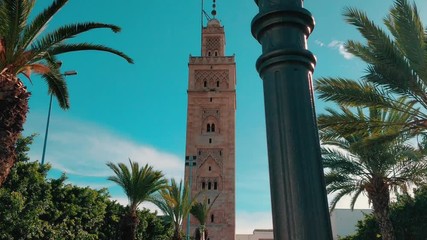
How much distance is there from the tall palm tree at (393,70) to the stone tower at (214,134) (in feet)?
90.4

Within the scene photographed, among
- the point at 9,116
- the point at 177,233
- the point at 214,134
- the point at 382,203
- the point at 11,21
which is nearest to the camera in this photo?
the point at 9,116

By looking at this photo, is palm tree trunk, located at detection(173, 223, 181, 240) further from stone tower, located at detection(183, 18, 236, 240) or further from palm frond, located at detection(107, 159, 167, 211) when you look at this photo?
stone tower, located at detection(183, 18, 236, 240)

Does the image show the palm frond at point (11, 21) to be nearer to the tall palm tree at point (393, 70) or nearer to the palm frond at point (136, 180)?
the tall palm tree at point (393, 70)

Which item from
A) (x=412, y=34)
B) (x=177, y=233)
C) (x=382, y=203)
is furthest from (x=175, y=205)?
(x=412, y=34)

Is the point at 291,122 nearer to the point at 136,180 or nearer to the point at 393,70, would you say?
the point at 393,70

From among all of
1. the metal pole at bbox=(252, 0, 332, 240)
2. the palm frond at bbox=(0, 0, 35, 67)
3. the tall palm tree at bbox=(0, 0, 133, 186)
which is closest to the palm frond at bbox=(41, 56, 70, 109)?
the tall palm tree at bbox=(0, 0, 133, 186)

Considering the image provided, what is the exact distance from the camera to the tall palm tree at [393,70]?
7.86 m

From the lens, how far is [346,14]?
7820mm

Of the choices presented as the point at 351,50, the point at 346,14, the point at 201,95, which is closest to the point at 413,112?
the point at 351,50

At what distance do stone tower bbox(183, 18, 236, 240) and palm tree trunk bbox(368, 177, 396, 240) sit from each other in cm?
2332

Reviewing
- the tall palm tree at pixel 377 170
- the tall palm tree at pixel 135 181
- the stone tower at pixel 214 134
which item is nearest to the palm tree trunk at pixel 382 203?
the tall palm tree at pixel 377 170

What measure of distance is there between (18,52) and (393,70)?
7.36 meters

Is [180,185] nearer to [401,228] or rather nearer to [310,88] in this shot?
[401,228]

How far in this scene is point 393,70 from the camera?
7844mm
